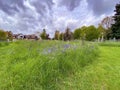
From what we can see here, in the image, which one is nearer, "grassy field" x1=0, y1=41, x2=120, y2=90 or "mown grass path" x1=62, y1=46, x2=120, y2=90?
"grassy field" x1=0, y1=41, x2=120, y2=90

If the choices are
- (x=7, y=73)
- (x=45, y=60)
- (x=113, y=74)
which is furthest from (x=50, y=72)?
(x=113, y=74)

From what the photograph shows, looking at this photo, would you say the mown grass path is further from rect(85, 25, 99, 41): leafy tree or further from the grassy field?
rect(85, 25, 99, 41): leafy tree

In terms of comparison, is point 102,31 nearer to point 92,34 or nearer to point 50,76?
point 92,34

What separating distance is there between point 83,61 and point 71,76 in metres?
1.23

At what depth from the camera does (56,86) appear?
285 cm

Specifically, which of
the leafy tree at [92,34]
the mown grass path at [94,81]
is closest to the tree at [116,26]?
the leafy tree at [92,34]

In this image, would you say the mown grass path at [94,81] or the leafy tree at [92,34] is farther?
the leafy tree at [92,34]

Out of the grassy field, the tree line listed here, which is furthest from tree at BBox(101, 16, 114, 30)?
the grassy field

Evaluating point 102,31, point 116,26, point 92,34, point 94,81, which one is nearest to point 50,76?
point 94,81

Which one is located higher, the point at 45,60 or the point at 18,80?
the point at 45,60

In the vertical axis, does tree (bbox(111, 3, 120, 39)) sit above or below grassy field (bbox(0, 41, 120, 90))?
above

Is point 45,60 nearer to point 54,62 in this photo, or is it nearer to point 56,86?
point 54,62

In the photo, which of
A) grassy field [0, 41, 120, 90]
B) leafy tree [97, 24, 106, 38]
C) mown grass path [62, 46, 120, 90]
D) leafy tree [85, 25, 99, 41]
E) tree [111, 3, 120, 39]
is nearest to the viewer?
grassy field [0, 41, 120, 90]

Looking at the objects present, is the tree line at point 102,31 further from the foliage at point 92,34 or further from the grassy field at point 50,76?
the grassy field at point 50,76
